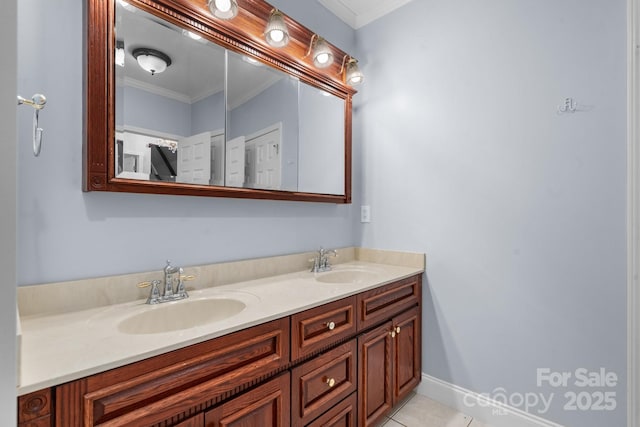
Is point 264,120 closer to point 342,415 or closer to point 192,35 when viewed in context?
point 192,35

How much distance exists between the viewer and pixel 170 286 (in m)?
1.28

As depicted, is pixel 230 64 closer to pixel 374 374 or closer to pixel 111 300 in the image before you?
pixel 111 300

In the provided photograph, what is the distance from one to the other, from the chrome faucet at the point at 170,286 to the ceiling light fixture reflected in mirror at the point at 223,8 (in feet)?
3.69

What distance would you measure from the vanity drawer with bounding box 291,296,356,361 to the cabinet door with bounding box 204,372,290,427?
0.12 metres

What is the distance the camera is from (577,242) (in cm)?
148

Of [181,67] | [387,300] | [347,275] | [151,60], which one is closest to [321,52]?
[181,67]

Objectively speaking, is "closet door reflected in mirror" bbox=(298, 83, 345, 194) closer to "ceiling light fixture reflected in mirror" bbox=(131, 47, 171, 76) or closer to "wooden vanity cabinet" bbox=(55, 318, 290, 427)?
"ceiling light fixture reflected in mirror" bbox=(131, 47, 171, 76)

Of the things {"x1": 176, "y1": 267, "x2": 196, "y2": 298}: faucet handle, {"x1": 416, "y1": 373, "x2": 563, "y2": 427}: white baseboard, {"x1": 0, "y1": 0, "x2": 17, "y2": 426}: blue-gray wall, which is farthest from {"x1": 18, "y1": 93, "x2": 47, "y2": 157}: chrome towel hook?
{"x1": 416, "y1": 373, "x2": 563, "y2": 427}: white baseboard

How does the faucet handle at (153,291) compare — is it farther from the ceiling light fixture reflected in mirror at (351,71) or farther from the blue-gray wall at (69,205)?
the ceiling light fixture reflected in mirror at (351,71)

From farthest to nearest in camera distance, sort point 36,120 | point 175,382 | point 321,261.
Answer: point 321,261 < point 36,120 < point 175,382

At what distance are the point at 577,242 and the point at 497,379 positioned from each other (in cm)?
85

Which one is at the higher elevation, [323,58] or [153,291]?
[323,58]

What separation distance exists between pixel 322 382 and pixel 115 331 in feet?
2.60

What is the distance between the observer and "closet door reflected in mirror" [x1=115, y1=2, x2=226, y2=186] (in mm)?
1193
